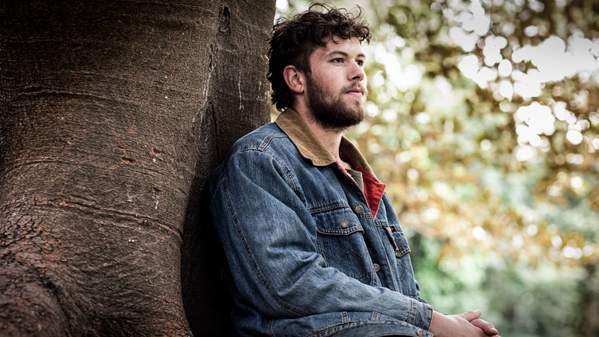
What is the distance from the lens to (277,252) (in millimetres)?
2854

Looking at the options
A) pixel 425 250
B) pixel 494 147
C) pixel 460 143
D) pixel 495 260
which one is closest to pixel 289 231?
pixel 494 147

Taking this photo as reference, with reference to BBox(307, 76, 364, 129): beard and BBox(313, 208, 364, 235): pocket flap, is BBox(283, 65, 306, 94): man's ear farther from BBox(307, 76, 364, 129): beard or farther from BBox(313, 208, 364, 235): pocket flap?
BBox(313, 208, 364, 235): pocket flap

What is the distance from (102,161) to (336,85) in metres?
1.39

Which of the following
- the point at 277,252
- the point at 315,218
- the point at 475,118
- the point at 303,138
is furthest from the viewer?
the point at 475,118

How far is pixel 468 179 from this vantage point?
381 inches

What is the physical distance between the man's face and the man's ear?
0.12 feet

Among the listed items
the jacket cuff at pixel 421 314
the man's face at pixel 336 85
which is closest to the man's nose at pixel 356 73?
the man's face at pixel 336 85

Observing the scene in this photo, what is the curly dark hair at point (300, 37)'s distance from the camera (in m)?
3.79

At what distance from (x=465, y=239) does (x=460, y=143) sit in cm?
156

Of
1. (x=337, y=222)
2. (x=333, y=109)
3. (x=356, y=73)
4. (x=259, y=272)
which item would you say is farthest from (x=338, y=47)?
(x=259, y=272)

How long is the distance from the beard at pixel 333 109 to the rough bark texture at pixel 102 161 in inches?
27.7

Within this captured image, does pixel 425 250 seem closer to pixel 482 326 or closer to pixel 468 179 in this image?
pixel 468 179

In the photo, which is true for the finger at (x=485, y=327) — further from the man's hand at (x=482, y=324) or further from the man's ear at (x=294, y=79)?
the man's ear at (x=294, y=79)

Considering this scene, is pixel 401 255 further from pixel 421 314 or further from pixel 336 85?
pixel 336 85
